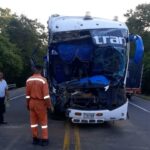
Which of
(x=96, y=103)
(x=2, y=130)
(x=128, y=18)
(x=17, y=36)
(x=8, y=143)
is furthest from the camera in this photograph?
(x=17, y=36)

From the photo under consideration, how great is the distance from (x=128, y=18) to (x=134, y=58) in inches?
2396

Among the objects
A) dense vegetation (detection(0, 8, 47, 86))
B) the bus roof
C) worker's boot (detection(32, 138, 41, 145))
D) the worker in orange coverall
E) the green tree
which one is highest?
the bus roof

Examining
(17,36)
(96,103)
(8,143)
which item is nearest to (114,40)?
(96,103)

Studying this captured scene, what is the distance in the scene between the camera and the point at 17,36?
8944 cm

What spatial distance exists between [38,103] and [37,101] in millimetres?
54

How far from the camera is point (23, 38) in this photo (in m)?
89.9

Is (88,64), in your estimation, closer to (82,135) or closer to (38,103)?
(82,135)

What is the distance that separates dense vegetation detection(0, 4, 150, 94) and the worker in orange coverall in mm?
31603

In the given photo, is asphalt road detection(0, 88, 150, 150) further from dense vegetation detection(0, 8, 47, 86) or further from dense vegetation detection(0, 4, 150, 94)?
dense vegetation detection(0, 8, 47, 86)

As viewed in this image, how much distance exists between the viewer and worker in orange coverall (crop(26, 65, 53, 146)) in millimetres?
12039

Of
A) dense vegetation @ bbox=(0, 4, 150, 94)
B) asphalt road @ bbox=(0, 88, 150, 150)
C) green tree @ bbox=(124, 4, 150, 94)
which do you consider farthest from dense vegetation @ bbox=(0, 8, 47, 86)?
asphalt road @ bbox=(0, 88, 150, 150)

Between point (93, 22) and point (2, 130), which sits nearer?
point (2, 130)

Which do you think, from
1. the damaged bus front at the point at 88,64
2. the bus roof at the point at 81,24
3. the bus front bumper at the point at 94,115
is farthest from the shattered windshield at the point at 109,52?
the bus front bumper at the point at 94,115

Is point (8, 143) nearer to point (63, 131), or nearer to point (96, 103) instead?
point (63, 131)
